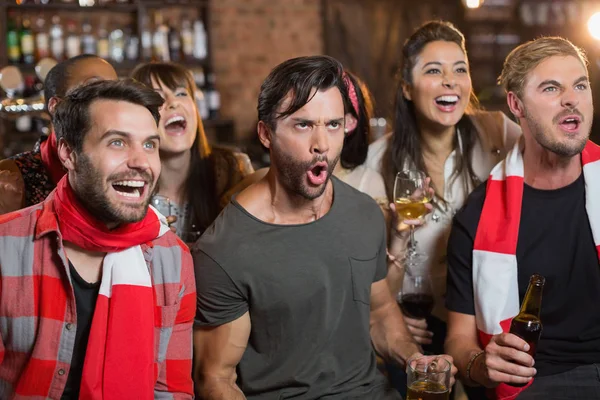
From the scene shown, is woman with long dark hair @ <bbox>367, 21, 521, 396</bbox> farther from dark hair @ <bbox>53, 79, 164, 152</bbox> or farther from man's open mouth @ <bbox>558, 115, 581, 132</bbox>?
dark hair @ <bbox>53, 79, 164, 152</bbox>

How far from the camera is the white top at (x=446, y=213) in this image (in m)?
2.79

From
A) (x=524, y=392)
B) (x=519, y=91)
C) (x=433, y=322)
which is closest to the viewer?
(x=524, y=392)

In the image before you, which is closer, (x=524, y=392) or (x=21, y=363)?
(x=21, y=363)

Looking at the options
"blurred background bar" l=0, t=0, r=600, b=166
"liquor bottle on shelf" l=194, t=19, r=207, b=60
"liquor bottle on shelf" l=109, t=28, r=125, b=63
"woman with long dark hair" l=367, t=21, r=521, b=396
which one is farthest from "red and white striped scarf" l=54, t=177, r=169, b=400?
"liquor bottle on shelf" l=194, t=19, r=207, b=60

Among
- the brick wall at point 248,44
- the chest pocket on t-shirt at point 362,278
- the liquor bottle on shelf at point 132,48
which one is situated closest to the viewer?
the chest pocket on t-shirt at point 362,278

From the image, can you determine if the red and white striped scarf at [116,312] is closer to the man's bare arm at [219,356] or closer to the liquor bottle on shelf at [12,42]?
the man's bare arm at [219,356]

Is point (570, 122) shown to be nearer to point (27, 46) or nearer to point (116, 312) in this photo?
point (116, 312)

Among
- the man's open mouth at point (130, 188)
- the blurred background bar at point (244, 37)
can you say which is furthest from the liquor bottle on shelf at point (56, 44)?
the man's open mouth at point (130, 188)

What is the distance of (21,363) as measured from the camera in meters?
1.82

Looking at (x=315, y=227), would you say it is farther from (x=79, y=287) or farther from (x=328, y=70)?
(x=79, y=287)

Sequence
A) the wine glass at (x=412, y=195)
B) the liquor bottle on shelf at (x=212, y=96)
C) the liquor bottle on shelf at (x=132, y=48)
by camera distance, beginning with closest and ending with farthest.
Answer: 1. the wine glass at (x=412, y=195)
2. the liquor bottle on shelf at (x=132, y=48)
3. the liquor bottle on shelf at (x=212, y=96)

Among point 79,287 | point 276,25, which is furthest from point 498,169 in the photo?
point 276,25

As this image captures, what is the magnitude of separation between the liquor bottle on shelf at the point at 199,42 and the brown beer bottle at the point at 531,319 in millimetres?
3988

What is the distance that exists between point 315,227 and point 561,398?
0.90 meters
